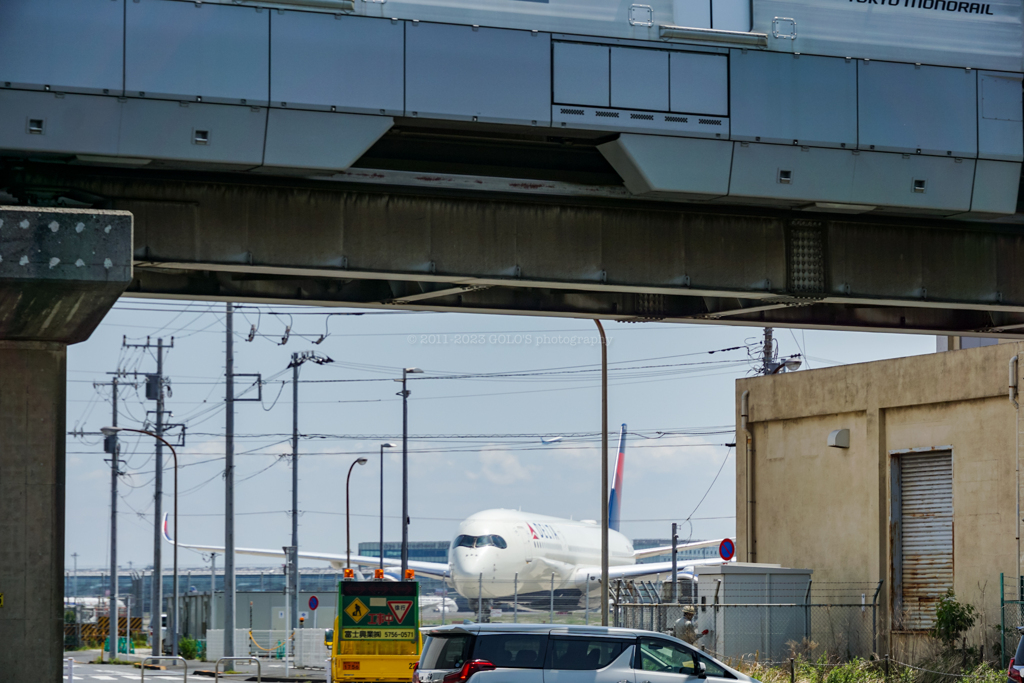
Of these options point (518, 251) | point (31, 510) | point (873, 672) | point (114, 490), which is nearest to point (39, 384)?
point (31, 510)

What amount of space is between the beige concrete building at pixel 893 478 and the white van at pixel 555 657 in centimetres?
1132

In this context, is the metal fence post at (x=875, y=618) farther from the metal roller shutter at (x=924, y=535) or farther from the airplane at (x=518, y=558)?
the airplane at (x=518, y=558)

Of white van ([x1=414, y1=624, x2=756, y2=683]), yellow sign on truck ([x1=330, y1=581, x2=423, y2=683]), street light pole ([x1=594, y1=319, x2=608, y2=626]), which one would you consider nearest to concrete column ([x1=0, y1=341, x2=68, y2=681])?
white van ([x1=414, y1=624, x2=756, y2=683])

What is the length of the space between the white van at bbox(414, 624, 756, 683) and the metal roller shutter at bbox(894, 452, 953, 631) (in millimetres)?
12740

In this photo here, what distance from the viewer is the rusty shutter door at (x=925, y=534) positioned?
27.8 meters

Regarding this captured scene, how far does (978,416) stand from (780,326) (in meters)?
9.44

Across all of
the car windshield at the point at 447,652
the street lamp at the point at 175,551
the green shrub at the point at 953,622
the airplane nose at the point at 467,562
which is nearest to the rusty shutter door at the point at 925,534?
the green shrub at the point at 953,622

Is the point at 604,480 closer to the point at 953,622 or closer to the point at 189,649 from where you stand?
the point at 953,622

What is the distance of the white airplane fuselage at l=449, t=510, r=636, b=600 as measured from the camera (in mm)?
67500

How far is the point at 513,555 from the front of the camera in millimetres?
69562

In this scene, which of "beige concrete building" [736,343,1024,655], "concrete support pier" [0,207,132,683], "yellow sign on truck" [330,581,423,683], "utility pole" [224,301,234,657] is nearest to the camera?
"concrete support pier" [0,207,132,683]

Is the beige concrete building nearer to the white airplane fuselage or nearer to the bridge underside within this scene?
the bridge underside

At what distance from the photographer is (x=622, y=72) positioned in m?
15.1

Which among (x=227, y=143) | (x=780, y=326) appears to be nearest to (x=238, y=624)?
(x=780, y=326)
